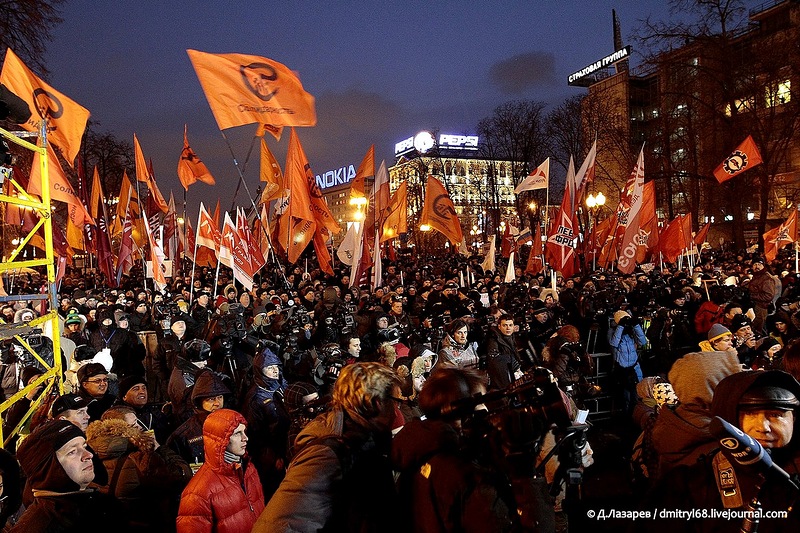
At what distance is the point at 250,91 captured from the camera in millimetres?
7945

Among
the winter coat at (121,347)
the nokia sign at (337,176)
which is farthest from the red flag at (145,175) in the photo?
the nokia sign at (337,176)

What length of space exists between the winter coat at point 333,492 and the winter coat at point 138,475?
4.90ft

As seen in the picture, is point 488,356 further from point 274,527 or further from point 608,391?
point 274,527

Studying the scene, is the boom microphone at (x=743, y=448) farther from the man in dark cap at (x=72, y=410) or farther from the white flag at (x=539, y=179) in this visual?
the white flag at (x=539, y=179)

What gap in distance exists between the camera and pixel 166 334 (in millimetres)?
8609

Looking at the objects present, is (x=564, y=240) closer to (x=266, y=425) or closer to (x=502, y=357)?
(x=502, y=357)

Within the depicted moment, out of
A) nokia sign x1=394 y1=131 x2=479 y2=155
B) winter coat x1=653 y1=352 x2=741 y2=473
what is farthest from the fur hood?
nokia sign x1=394 y1=131 x2=479 y2=155

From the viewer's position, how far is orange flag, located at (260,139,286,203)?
15.1 metres

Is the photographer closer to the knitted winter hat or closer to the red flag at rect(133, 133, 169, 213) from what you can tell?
the knitted winter hat

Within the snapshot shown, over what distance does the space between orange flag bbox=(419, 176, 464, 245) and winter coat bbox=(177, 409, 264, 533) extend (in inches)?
453

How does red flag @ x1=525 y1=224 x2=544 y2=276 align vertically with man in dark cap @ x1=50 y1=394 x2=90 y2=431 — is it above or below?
above

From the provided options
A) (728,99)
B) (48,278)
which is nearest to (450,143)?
(728,99)

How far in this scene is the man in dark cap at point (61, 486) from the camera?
261 centimetres

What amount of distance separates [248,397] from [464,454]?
3274mm
